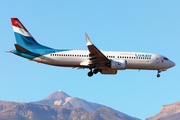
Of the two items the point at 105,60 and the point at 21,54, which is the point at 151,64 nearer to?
the point at 105,60

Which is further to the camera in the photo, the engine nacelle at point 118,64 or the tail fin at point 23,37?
the tail fin at point 23,37

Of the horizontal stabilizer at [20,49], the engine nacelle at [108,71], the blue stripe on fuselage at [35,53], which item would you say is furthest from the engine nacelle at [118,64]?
the horizontal stabilizer at [20,49]

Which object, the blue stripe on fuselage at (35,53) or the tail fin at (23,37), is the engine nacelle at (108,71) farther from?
the tail fin at (23,37)

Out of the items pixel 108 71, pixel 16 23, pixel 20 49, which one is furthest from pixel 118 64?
pixel 16 23

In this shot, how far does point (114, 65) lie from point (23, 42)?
1699 centimetres

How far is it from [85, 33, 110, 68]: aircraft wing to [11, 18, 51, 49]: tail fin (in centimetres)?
892

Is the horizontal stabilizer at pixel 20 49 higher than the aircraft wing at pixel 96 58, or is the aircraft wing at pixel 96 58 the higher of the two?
the horizontal stabilizer at pixel 20 49

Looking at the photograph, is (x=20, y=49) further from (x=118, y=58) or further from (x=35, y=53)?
(x=118, y=58)

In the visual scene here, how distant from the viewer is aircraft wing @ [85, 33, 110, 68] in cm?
4841

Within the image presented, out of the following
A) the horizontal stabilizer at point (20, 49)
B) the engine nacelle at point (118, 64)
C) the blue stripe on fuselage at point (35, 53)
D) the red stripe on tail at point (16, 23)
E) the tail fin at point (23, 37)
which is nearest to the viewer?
the horizontal stabilizer at point (20, 49)

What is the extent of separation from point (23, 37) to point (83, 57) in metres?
11.8

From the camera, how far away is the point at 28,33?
55219 mm

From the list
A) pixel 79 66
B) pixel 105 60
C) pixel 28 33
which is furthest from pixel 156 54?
pixel 28 33

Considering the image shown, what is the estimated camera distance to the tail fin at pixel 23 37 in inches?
2111
